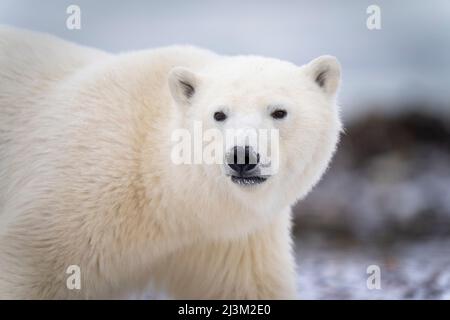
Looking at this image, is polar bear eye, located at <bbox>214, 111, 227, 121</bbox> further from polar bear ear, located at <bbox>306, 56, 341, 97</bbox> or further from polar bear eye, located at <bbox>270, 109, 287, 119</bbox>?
polar bear ear, located at <bbox>306, 56, 341, 97</bbox>

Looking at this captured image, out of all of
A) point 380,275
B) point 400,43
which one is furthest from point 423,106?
point 380,275

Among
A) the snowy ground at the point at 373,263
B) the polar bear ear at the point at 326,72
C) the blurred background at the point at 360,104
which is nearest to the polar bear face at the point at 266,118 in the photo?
the polar bear ear at the point at 326,72

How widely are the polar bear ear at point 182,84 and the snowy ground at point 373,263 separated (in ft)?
5.03

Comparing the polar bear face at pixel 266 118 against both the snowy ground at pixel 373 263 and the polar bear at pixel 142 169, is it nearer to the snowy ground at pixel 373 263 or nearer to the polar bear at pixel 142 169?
the polar bear at pixel 142 169

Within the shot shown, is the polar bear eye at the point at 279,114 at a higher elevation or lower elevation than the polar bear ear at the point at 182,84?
lower

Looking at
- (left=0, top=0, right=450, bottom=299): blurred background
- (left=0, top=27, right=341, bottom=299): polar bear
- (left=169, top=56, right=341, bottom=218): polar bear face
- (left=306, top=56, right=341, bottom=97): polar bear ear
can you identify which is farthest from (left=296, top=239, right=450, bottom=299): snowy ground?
(left=306, top=56, right=341, bottom=97): polar bear ear

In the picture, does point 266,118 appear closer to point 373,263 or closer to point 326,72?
point 326,72

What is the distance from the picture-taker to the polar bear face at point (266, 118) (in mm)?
2955

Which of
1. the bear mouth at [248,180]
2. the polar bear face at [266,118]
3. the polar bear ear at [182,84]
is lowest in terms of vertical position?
the bear mouth at [248,180]

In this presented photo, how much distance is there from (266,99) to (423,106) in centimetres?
445

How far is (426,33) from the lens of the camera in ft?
18.0

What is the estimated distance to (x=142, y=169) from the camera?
10.8ft

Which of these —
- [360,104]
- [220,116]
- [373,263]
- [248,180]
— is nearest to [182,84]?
[220,116]
